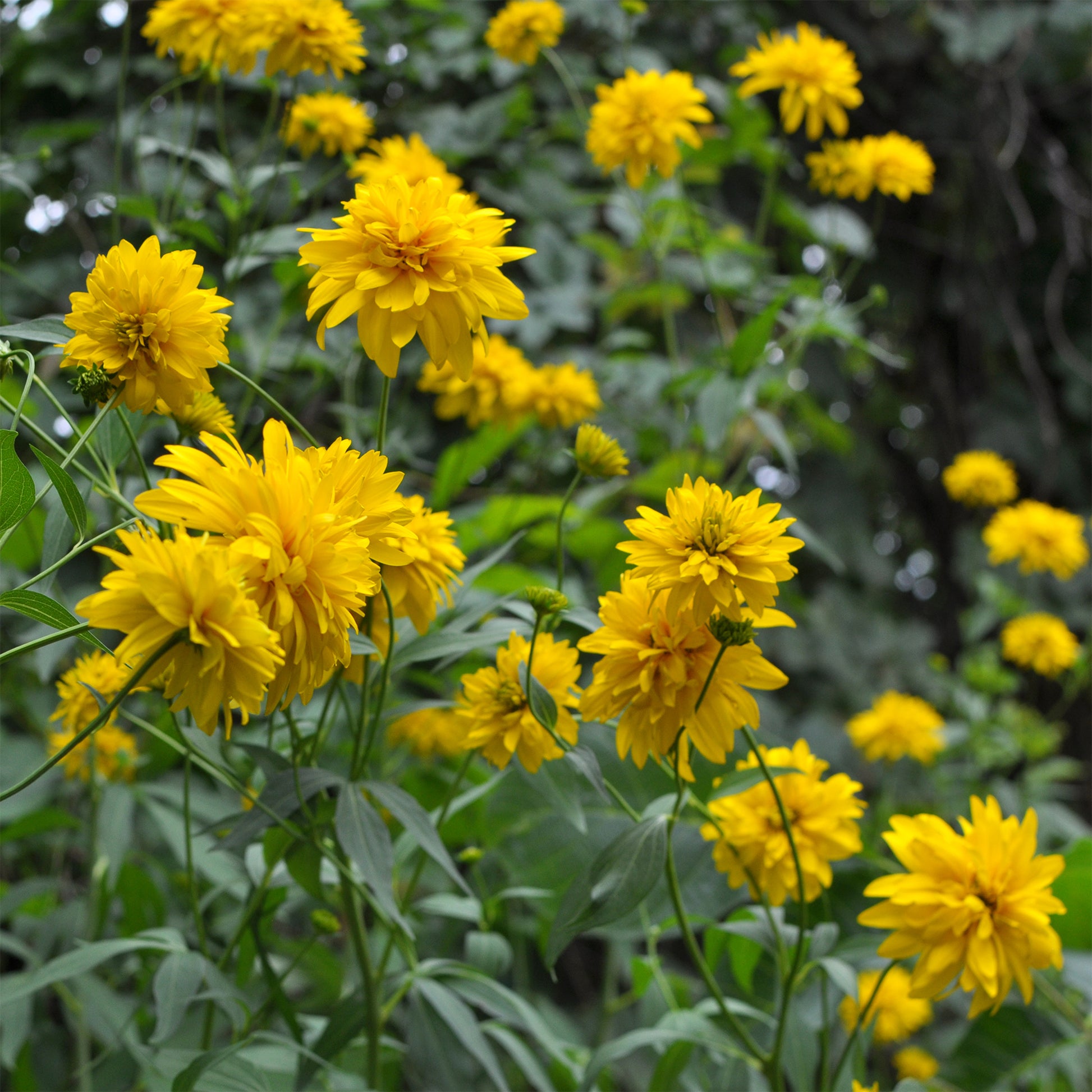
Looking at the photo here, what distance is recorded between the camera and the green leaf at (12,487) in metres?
0.40

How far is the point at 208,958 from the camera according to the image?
1.87 feet

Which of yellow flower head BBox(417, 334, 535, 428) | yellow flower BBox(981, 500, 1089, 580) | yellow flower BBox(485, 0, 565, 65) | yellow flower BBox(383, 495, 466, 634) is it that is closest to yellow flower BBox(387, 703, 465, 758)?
yellow flower head BBox(417, 334, 535, 428)

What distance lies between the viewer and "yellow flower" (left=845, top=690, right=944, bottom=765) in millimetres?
1192

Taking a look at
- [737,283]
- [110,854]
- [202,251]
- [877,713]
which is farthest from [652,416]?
[110,854]

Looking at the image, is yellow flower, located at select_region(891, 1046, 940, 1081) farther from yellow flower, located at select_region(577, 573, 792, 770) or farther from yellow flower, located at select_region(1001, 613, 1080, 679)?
yellow flower, located at select_region(577, 573, 792, 770)

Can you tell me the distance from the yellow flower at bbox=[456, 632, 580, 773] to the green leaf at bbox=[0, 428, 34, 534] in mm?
226

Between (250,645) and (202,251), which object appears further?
(202,251)

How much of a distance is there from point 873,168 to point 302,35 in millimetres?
595

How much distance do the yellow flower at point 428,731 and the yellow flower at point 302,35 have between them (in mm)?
541

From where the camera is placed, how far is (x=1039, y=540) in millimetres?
1406

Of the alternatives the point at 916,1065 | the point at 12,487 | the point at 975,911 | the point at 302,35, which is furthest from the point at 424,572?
the point at 916,1065

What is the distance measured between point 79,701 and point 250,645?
0.34 metres

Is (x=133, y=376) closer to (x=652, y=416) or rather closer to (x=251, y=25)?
(x=251, y=25)

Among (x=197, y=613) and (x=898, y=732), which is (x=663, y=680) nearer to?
(x=197, y=613)
